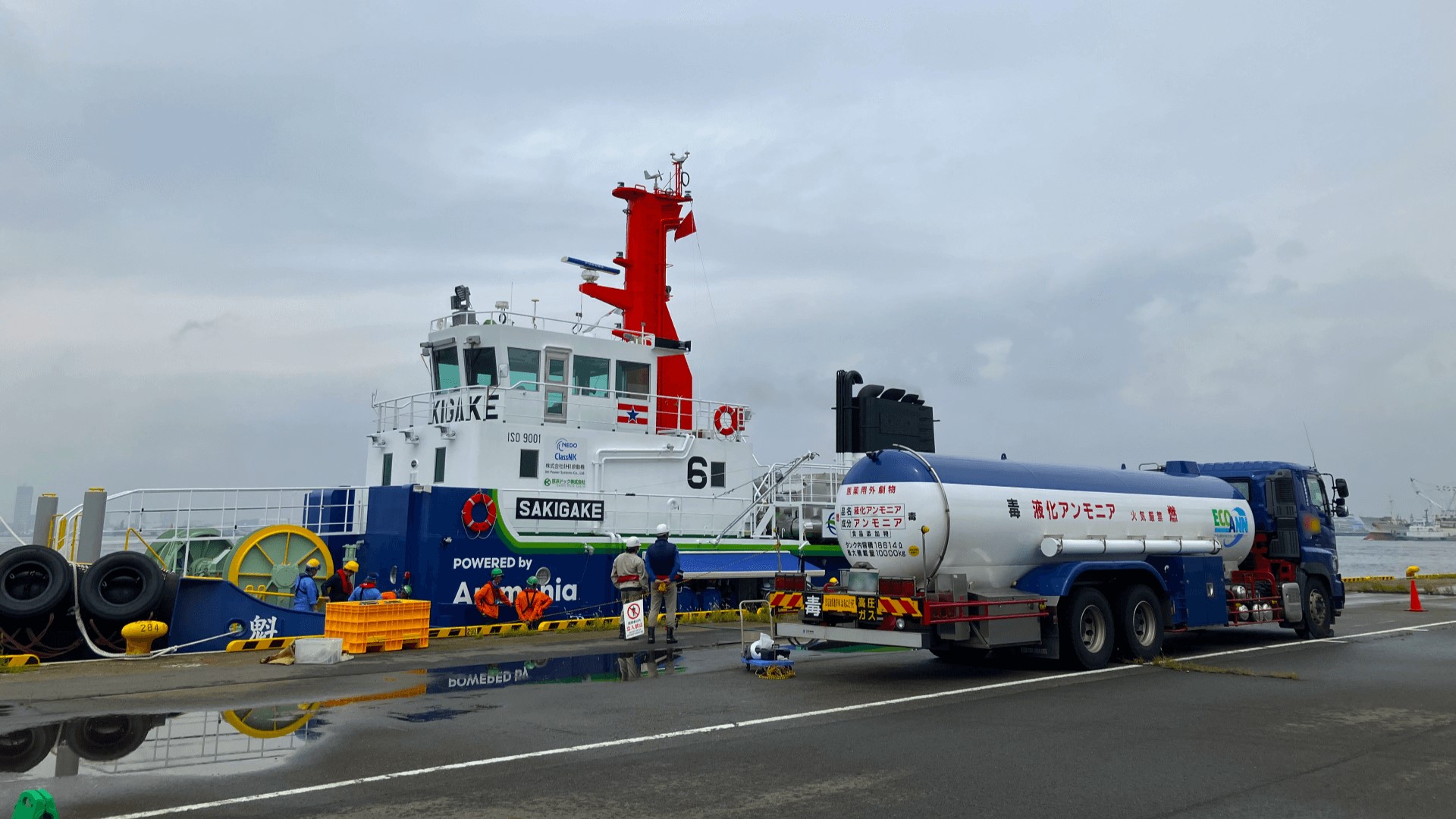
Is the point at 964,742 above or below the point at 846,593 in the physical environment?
below

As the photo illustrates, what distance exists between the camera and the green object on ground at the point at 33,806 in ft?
15.1

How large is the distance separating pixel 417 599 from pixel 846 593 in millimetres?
7227

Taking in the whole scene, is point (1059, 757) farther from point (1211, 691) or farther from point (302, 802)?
point (302, 802)

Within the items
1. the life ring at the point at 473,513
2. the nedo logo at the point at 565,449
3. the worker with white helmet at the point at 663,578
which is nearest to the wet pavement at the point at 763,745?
the worker with white helmet at the point at 663,578

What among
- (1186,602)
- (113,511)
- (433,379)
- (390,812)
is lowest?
(390,812)

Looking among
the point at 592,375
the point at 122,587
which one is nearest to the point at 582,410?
Result: the point at 592,375

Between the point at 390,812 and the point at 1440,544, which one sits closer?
the point at 390,812

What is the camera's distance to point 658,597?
51.5ft

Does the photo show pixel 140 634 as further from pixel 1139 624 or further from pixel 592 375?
pixel 1139 624

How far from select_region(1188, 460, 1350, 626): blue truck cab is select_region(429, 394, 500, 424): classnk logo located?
12.4 m

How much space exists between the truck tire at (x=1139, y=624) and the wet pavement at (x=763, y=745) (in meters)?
0.94

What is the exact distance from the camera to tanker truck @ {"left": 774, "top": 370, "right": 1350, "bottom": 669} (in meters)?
12.0

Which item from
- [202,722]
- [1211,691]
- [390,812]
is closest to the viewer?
[390,812]

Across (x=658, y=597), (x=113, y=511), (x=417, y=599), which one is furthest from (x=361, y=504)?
(x=658, y=597)
